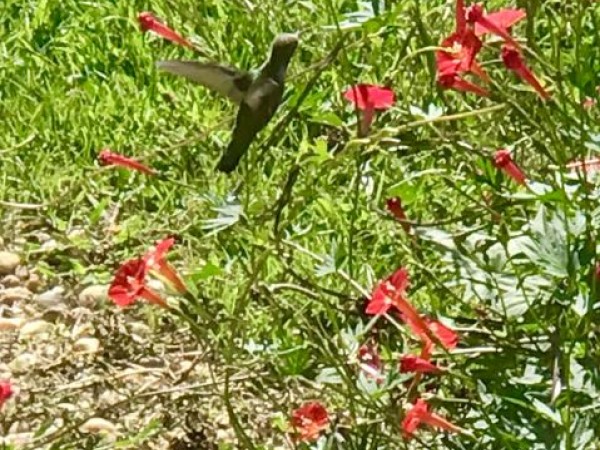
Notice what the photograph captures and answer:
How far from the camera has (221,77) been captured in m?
2.27

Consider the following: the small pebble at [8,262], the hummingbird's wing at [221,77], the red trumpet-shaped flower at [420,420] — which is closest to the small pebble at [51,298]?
the small pebble at [8,262]

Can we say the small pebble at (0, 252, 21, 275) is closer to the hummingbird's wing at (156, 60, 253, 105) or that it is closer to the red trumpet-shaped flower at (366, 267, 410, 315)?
the hummingbird's wing at (156, 60, 253, 105)

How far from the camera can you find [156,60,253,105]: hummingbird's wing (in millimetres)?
2229

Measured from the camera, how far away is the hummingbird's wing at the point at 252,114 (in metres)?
2.12

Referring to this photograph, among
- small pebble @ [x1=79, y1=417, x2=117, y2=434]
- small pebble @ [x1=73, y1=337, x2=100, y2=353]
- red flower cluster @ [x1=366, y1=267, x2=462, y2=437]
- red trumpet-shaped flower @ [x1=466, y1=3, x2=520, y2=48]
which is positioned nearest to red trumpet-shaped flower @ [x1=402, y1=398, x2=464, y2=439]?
red flower cluster @ [x1=366, y1=267, x2=462, y2=437]

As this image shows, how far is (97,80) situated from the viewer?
12.8 ft

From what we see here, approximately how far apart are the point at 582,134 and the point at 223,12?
2435mm

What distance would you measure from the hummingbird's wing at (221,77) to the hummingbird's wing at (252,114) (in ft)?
0.21

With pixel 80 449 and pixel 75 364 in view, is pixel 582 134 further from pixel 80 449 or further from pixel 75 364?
pixel 75 364

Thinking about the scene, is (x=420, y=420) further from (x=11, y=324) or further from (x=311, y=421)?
(x=11, y=324)

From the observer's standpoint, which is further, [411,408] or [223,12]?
[223,12]

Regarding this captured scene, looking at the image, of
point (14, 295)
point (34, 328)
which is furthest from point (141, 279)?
point (14, 295)

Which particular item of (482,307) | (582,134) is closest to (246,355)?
(482,307)

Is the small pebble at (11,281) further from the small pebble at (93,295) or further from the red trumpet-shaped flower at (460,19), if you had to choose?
the red trumpet-shaped flower at (460,19)
